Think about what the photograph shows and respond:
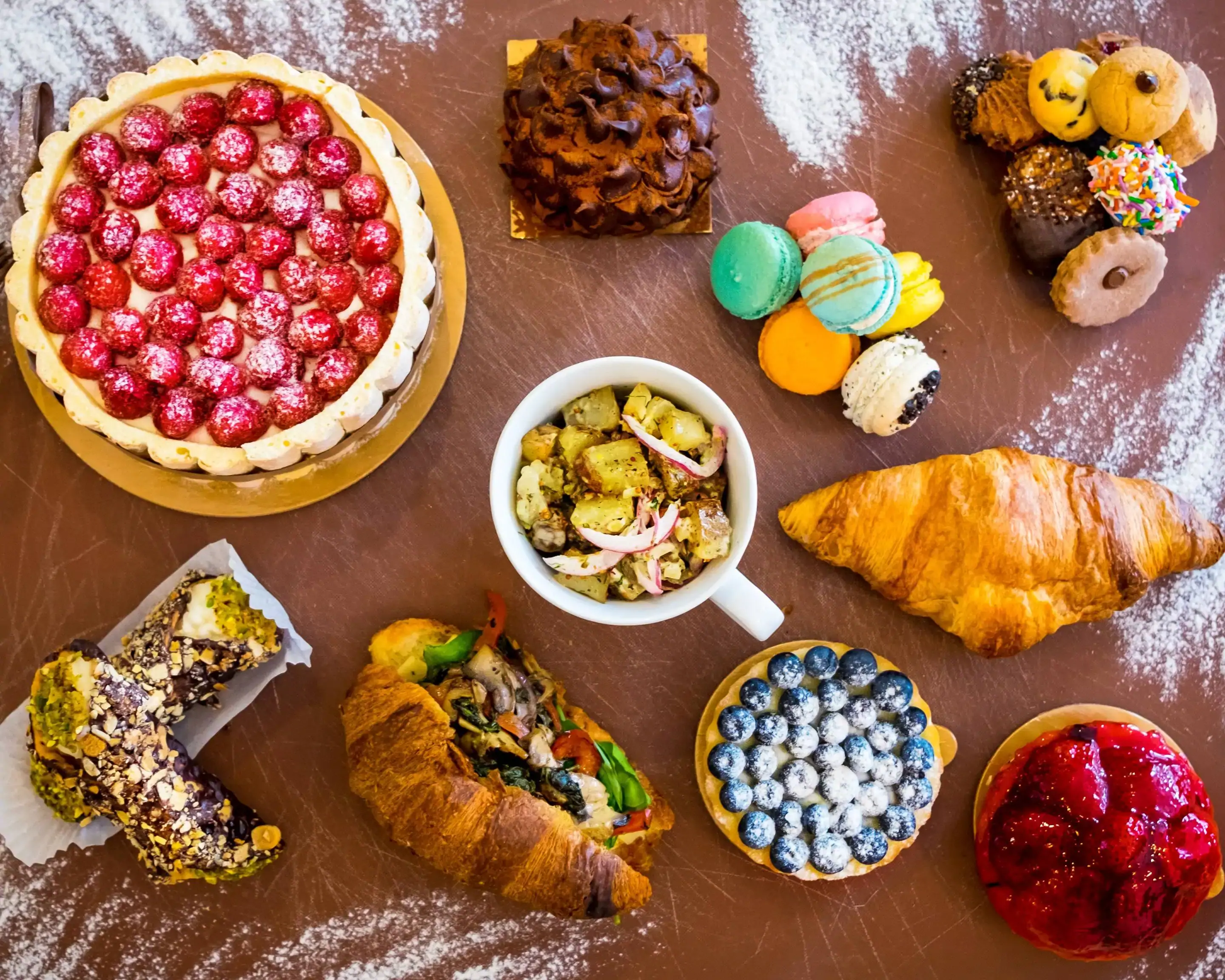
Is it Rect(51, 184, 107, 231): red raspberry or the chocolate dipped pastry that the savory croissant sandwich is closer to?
the chocolate dipped pastry

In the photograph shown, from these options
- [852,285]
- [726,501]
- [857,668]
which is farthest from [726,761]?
[852,285]

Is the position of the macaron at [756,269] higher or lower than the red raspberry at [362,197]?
lower

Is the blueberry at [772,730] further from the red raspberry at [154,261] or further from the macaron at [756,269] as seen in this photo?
the red raspberry at [154,261]

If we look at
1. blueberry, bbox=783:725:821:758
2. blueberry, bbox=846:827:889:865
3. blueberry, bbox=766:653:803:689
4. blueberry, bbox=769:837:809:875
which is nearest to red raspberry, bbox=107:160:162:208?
blueberry, bbox=766:653:803:689

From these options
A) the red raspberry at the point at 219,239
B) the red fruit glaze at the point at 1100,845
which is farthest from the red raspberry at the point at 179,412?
the red fruit glaze at the point at 1100,845

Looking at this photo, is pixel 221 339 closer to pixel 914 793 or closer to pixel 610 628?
pixel 610 628

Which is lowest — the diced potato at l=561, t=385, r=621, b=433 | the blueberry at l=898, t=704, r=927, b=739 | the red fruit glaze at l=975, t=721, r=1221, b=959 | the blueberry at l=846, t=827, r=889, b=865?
the red fruit glaze at l=975, t=721, r=1221, b=959

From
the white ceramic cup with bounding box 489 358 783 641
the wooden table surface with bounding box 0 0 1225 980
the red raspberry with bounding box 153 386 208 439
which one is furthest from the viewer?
the wooden table surface with bounding box 0 0 1225 980
